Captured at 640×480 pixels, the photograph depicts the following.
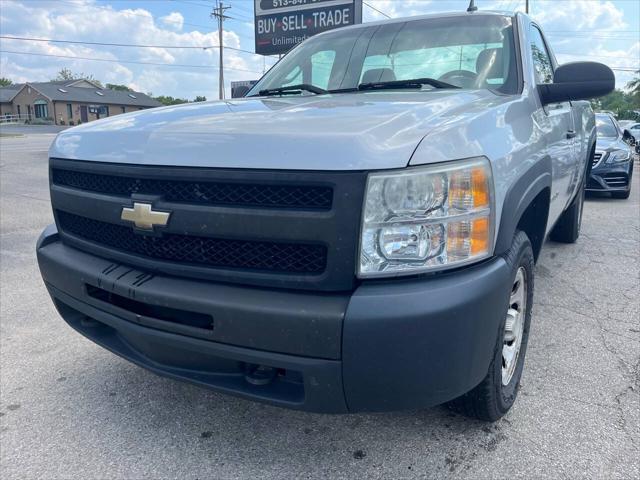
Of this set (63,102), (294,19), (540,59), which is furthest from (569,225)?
(63,102)

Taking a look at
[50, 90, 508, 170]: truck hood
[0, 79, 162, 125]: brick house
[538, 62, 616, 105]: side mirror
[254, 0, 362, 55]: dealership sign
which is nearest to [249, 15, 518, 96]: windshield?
[538, 62, 616, 105]: side mirror

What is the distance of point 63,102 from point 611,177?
234ft

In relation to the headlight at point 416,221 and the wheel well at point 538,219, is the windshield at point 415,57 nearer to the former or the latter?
the wheel well at point 538,219

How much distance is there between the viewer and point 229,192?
5.92ft

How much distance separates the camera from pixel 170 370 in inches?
80.7

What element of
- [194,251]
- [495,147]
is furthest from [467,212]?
[194,251]

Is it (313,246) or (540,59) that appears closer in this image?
(313,246)

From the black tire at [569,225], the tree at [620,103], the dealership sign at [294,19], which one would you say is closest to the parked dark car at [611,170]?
the black tire at [569,225]

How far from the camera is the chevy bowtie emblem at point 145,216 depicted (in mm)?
1904

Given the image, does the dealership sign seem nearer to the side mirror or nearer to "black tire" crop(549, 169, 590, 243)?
"black tire" crop(549, 169, 590, 243)

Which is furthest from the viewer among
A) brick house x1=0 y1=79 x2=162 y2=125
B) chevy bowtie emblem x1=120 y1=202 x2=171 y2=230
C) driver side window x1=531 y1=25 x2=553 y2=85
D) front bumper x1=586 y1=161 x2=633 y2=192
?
brick house x1=0 y1=79 x2=162 y2=125

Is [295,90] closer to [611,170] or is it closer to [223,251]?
[223,251]

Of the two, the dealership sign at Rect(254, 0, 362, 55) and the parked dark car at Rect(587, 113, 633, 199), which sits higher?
the dealership sign at Rect(254, 0, 362, 55)

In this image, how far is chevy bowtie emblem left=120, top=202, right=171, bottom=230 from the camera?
1.90 metres
